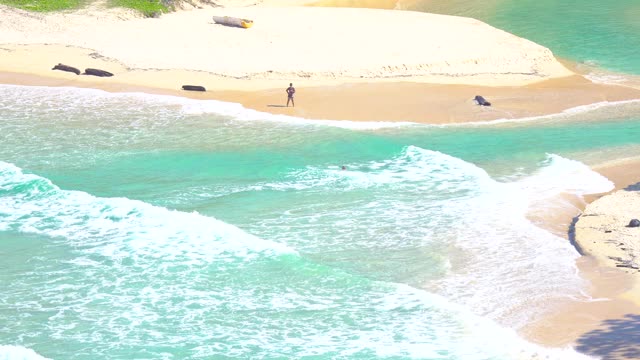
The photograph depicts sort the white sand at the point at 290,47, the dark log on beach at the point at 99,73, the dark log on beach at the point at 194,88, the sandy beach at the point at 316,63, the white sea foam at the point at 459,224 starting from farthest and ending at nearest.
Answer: the white sand at the point at 290,47 < the dark log on beach at the point at 99,73 < the dark log on beach at the point at 194,88 < the sandy beach at the point at 316,63 < the white sea foam at the point at 459,224

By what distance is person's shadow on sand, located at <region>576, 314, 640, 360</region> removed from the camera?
1734 centimetres

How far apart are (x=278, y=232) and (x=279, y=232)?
29 millimetres

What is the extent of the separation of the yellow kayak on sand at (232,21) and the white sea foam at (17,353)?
102ft

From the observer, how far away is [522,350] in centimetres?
1761

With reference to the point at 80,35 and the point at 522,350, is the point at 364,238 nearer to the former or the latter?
the point at 522,350

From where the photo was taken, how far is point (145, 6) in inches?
2007

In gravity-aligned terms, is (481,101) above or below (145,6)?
below

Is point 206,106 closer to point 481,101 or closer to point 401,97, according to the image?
point 401,97

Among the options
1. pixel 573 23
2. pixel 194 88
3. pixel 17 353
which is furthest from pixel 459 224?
pixel 573 23

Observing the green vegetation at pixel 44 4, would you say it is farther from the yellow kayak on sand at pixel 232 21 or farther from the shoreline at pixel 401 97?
the shoreline at pixel 401 97

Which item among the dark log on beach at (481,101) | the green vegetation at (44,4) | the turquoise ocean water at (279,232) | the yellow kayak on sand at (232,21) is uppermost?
the yellow kayak on sand at (232,21)

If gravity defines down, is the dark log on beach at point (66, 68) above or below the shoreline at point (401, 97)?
below

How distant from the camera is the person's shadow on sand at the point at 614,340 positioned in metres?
17.3

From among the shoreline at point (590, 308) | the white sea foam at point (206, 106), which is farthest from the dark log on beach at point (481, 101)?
the shoreline at point (590, 308)
